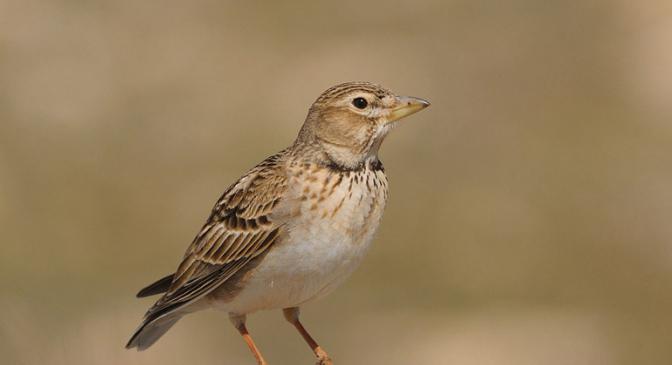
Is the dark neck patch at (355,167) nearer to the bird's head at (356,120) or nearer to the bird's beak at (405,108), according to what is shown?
the bird's head at (356,120)

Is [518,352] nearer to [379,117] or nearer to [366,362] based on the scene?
[366,362]

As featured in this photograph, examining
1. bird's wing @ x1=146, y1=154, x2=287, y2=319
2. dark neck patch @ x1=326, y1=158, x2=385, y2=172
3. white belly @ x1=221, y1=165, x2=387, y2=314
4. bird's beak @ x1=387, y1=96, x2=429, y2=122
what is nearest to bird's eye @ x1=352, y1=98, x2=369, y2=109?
bird's beak @ x1=387, y1=96, x2=429, y2=122

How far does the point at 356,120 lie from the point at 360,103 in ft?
0.46

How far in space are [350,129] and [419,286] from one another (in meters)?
10.5

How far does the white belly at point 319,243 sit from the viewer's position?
8031mm

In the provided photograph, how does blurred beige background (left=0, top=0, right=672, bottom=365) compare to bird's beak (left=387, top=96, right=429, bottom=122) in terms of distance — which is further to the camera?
blurred beige background (left=0, top=0, right=672, bottom=365)

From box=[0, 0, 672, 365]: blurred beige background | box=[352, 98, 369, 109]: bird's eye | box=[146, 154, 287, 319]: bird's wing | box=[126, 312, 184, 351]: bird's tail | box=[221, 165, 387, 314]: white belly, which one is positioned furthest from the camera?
box=[0, 0, 672, 365]: blurred beige background

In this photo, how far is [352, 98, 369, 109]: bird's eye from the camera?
8539 millimetres

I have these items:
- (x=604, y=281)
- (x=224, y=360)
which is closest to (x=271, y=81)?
(x=604, y=281)

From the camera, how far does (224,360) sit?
14648 mm

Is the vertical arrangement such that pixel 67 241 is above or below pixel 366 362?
above

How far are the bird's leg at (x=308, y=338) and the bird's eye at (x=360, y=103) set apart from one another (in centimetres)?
148

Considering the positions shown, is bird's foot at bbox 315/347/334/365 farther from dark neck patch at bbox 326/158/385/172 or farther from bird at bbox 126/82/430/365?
dark neck patch at bbox 326/158/385/172

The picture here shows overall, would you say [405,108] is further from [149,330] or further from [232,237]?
[149,330]
